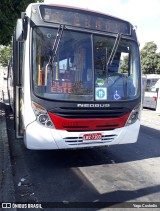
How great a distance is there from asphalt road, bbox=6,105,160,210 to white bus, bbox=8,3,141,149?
0.60 metres

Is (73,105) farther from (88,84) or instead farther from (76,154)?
(76,154)

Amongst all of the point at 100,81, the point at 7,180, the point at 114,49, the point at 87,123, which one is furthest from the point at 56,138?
the point at 114,49

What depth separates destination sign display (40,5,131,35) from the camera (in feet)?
18.4

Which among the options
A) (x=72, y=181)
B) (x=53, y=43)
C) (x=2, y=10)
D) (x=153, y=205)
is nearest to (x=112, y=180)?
(x=72, y=181)

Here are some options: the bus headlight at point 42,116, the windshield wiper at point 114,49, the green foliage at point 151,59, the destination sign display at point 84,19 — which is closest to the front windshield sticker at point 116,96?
the windshield wiper at point 114,49

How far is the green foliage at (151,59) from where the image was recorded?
1470 inches

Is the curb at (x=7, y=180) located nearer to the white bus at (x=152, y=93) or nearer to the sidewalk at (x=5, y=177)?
the sidewalk at (x=5, y=177)

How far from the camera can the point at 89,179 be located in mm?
5410

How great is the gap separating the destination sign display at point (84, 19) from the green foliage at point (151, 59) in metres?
31.6

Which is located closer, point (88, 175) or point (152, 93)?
point (88, 175)

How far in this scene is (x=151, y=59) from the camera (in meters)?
37.5

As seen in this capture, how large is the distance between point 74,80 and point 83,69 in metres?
0.31

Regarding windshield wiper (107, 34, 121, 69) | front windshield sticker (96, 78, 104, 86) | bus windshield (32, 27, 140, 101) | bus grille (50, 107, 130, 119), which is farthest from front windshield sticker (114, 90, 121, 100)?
windshield wiper (107, 34, 121, 69)

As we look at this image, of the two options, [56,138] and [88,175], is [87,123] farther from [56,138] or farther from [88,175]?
[88,175]
